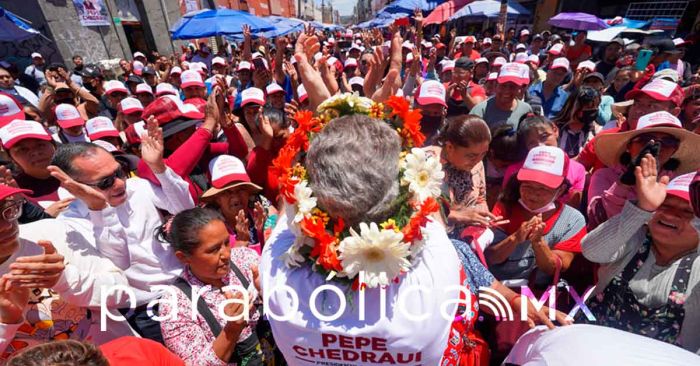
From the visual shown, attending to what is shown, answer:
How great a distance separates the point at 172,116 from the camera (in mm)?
3412

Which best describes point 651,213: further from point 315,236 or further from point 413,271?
point 315,236

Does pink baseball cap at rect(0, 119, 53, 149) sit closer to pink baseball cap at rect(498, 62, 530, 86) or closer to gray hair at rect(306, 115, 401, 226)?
gray hair at rect(306, 115, 401, 226)

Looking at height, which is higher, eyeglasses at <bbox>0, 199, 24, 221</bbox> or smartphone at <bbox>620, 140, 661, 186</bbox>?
eyeglasses at <bbox>0, 199, 24, 221</bbox>

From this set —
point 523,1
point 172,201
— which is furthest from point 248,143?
point 523,1

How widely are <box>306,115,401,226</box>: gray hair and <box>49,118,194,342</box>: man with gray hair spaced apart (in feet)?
4.88

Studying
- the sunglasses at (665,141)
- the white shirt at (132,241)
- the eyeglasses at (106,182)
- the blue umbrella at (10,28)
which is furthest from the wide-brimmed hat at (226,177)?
the blue umbrella at (10,28)

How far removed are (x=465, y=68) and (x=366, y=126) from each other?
545 centimetres

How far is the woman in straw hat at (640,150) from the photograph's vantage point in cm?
251

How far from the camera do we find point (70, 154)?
2.24 metres

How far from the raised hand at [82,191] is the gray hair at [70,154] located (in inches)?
2.1

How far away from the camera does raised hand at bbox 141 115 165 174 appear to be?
102 inches

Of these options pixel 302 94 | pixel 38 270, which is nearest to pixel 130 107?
pixel 302 94

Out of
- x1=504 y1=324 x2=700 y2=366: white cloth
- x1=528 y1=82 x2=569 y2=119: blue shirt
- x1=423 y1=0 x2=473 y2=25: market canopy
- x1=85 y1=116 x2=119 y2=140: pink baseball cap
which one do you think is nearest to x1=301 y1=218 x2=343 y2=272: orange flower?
x1=504 y1=324 x2=700 y2=366: white cloth

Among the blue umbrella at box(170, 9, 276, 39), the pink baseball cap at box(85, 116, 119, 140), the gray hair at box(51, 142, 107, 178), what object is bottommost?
the pink baseball cap at box(85, 116, 119, 140)
